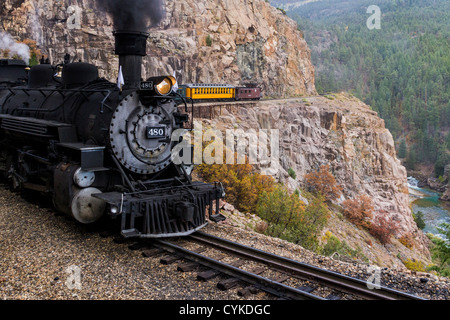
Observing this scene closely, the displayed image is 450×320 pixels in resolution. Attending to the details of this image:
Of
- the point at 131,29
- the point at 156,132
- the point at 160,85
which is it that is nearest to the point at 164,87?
the point at 160,85

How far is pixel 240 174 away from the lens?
2462cm

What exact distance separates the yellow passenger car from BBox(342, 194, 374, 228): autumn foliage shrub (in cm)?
1652

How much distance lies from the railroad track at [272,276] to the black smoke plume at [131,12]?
5457mm

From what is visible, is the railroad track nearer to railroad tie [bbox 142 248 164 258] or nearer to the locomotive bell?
railroad tie [bbox 142 248 164 258]

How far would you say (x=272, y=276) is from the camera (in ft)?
23.9

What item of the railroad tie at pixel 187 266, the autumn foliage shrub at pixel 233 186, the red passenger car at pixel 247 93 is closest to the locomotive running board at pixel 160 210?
the railroad tie at pixel 187 266

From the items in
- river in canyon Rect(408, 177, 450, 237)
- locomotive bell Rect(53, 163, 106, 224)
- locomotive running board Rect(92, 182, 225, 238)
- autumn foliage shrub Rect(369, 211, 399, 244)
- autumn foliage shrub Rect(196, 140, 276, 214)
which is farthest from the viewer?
river in canyon Rect(408, 177, 450, 237)

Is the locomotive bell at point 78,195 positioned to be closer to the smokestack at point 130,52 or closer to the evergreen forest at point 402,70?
the smokestack at point 130,52

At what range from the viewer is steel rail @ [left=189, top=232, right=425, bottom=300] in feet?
21.1

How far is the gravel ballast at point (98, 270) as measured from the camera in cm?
651

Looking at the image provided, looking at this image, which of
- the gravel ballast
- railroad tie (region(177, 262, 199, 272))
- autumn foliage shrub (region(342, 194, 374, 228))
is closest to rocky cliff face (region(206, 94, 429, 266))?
autumn foliage shrub (region(342, 194, 374, 228))

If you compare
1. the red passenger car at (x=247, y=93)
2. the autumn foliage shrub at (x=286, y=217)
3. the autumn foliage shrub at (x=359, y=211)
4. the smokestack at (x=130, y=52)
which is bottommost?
the autumn foliage shrub at (x=359, y=211)

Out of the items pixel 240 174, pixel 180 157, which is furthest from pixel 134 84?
pixel 240 174

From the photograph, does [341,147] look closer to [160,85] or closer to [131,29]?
[131,29]
